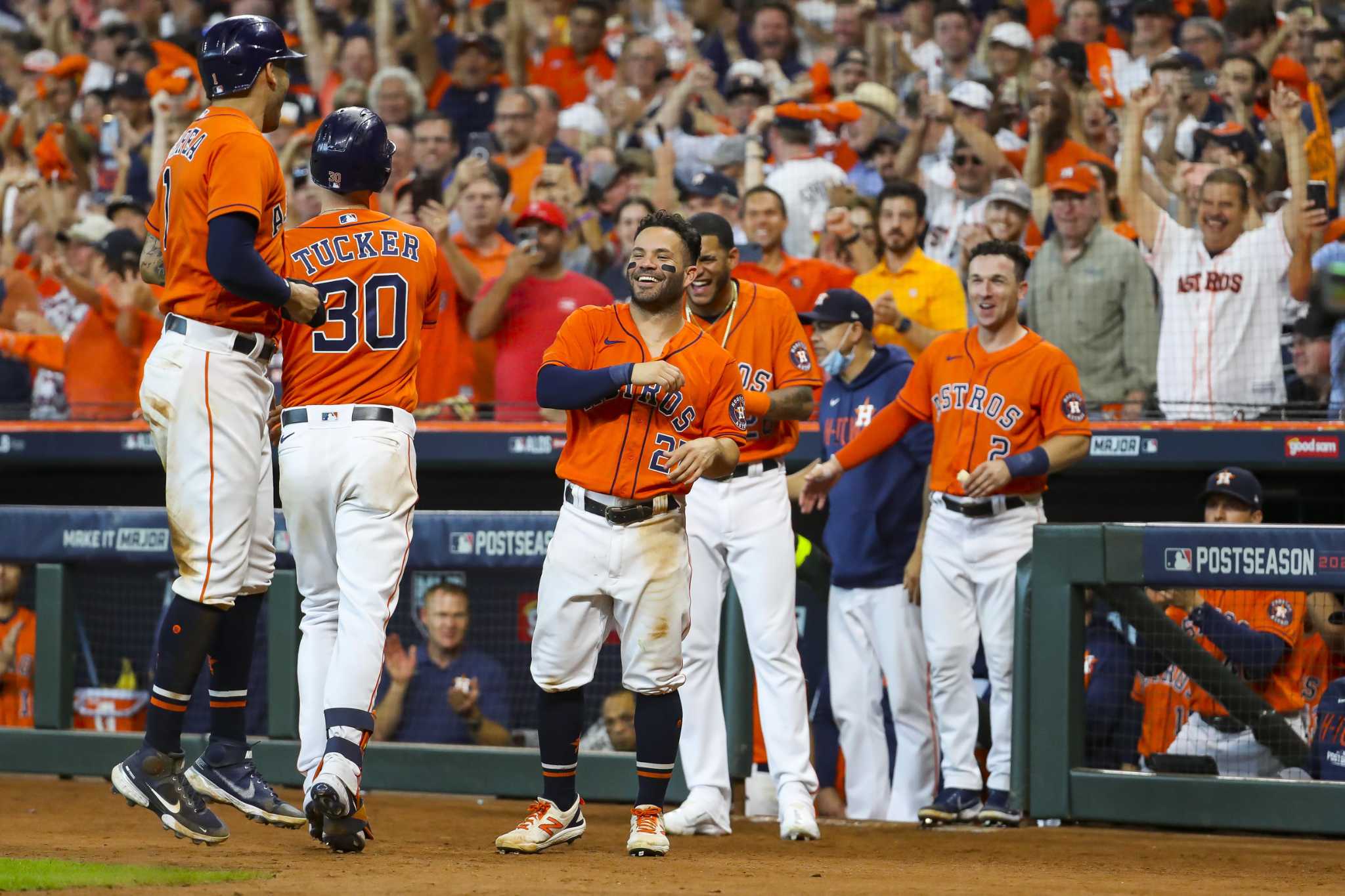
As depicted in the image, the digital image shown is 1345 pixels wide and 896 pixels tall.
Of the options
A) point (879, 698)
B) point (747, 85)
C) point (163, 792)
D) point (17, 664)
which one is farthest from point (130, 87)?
point (163, 792)

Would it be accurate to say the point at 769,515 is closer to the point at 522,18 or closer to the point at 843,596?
the point at 843,596

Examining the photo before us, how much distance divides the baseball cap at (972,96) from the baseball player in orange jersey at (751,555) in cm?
388

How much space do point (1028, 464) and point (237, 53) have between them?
9.11ft

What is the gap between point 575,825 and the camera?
4.58 metres

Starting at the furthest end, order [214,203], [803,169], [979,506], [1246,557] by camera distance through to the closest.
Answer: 1. [803,169]
2. [979,506]
3. [1246,557]
4. [214,203]

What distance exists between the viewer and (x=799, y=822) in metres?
5.05

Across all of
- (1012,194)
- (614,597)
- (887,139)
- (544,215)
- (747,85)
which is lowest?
(614,597)

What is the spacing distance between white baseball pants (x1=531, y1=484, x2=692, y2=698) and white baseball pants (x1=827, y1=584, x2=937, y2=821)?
1556 millimetres

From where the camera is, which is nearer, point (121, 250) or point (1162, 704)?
point (1162, 704)

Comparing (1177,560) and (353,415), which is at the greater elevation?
(353,415)

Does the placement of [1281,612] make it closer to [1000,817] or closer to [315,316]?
[1000,817]

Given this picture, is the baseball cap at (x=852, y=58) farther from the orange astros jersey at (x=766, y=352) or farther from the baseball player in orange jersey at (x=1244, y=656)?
the baseball player in orange jersey at (x=1244, y=656)

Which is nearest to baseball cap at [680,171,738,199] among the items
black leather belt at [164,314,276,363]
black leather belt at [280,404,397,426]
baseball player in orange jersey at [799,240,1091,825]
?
baseball player in orange jersey at [799,240,1091,825]

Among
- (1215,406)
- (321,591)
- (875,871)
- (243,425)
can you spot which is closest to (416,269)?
(243,425)
